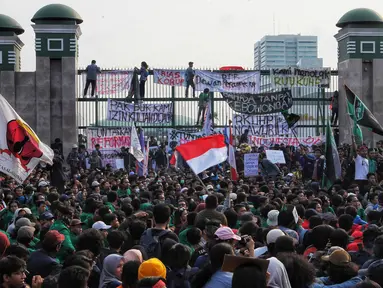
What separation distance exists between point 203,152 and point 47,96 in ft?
46.7

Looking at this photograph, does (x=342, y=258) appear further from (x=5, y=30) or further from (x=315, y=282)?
(x=5, y=30)

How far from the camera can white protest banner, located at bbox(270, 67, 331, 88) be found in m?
32.6

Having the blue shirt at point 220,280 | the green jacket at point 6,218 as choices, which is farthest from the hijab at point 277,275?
the green jacket at point 6,218

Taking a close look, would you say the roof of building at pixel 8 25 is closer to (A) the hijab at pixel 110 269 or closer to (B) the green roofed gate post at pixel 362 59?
(B) the green roofed gate post at pixel 362 59

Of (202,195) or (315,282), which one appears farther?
(202,195)

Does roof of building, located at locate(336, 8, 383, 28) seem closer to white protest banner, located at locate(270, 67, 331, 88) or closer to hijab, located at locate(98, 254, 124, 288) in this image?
Answer: white protest banner, located at locate(270, 67, 331, 88)

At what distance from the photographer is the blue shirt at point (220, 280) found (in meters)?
7.84

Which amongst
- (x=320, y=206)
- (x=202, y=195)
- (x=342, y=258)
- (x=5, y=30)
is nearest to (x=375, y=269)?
(x=342, y=258)

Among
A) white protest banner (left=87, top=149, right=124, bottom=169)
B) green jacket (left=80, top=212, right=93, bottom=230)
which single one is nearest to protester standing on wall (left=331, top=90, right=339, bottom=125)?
white protest banner (left=87, top=149, right=124, bottom=169)

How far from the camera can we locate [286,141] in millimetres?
31891

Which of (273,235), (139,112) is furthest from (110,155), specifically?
(273,235)

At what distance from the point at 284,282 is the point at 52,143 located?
2392cm

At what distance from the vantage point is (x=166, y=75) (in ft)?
Result: 105

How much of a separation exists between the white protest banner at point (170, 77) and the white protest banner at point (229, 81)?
488 millimetres
